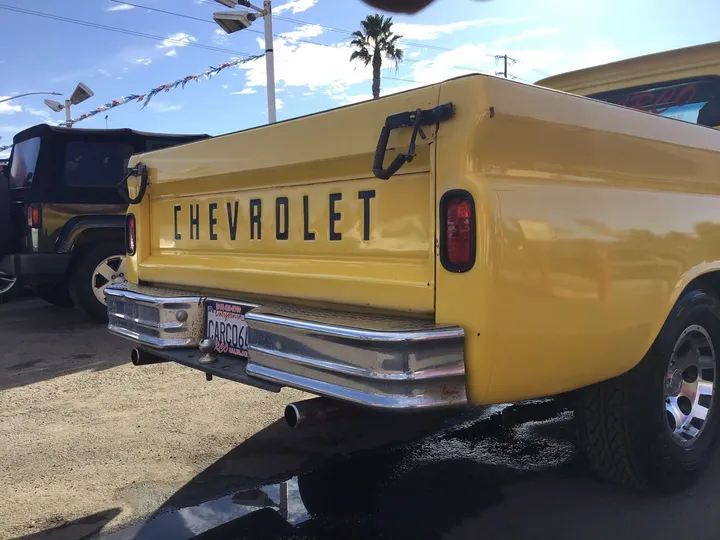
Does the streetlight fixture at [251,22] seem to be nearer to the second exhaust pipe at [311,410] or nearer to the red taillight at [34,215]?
the red taillight at [34,215]

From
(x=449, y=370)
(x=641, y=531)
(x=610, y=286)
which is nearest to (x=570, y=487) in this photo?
(x=641, y=531)

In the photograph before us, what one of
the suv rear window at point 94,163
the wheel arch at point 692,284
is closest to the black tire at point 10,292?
the suv rear window at point 94,163

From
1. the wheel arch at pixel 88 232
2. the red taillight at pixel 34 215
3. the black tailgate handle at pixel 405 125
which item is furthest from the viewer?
the wheel arch at pixel 88 232

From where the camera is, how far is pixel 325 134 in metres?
2.72

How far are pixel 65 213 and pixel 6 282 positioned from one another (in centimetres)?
237

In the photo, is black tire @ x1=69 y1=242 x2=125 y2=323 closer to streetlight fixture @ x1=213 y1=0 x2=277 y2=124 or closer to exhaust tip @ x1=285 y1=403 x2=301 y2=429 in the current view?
streetlight fixture @ x1=213 y1=0 x2=277 y2=124

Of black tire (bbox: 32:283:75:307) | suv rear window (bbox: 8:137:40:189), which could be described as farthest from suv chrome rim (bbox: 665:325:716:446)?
black tire (bbox: 32:283:75:307)

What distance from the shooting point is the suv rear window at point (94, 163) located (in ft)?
24.8

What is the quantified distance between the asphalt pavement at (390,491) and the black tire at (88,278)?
12.6ft

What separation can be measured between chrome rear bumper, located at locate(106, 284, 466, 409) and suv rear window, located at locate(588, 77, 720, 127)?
8.66 ft

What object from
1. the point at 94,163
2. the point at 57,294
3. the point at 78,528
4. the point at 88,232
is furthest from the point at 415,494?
the point at 57,294

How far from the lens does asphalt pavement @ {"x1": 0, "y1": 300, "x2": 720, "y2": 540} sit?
2875 mm

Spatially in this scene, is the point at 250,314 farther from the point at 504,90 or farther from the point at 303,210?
the point at 504,90

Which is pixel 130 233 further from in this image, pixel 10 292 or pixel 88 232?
pixel 10 292
